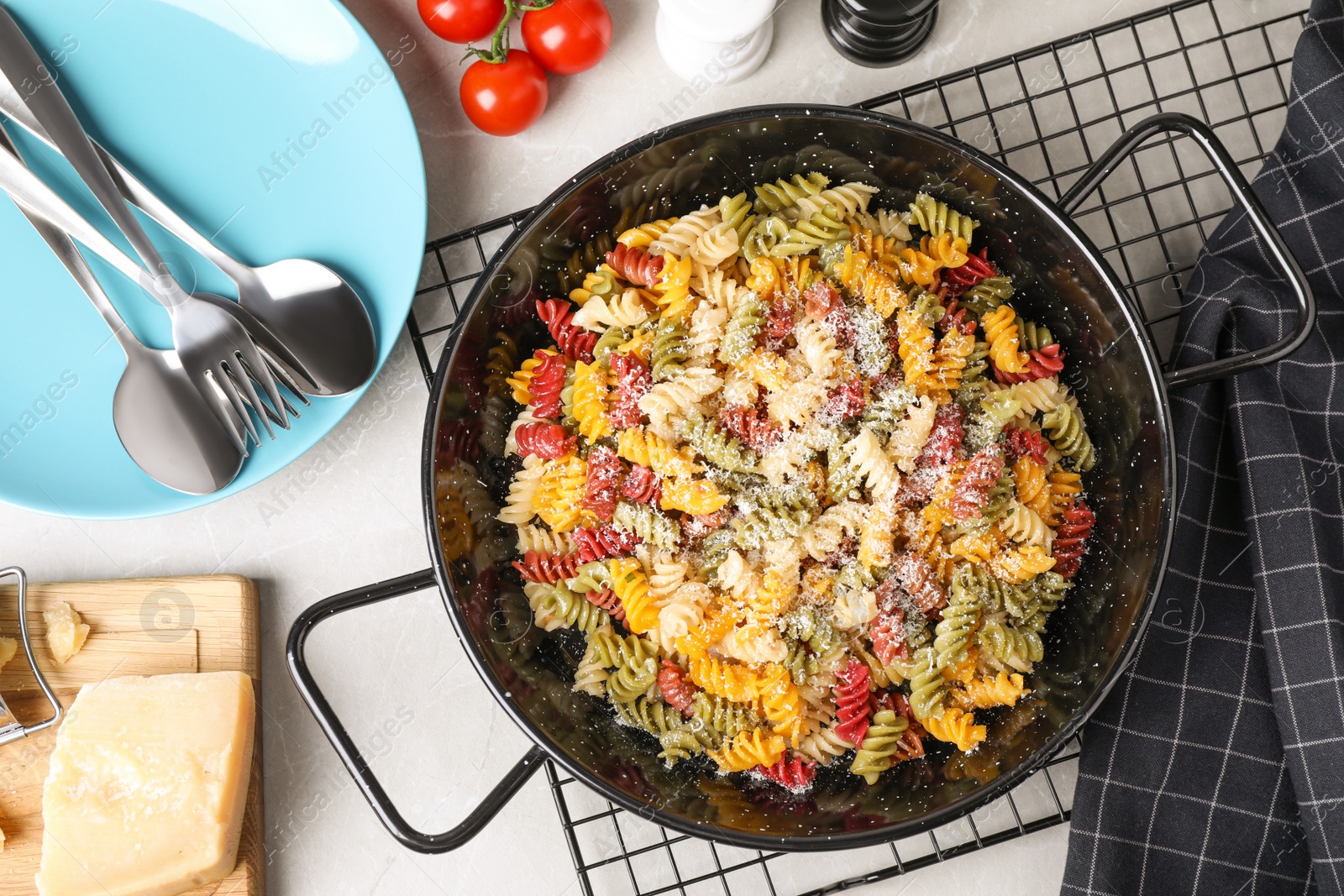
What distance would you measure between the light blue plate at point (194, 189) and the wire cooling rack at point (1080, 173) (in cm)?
26

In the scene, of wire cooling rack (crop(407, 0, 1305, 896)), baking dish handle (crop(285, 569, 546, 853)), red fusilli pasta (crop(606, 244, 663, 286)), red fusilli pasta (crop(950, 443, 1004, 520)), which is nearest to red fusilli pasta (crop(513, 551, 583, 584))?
baking dish handle (crop(285, 569, 546, 853))

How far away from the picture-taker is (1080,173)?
9.15ft

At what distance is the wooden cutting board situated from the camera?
2752 mm

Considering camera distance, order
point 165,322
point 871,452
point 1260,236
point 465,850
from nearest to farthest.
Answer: point 871,452, point 1260,236, point 165,322, point 465,850

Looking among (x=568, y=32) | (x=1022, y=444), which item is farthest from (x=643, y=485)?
(x=568, y=32)

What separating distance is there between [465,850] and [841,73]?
2732 mm

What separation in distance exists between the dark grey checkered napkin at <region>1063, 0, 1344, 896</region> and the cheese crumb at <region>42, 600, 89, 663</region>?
9.99 ft

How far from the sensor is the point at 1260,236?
249 centimetres

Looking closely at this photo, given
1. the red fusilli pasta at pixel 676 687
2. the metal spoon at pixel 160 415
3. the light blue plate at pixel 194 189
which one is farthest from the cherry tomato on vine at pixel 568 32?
the red fusilli pasta at pixel 676 687

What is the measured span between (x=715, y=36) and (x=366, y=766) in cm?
211

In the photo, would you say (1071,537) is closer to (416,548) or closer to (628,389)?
(628,389)

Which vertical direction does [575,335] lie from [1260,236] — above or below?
above

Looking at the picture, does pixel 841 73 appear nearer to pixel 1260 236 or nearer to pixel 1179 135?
pixel 1179 135

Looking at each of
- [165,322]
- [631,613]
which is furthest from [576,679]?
[165,322]
